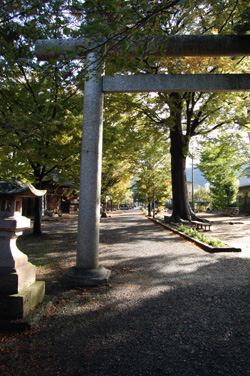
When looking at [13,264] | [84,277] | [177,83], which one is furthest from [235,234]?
[13,264]

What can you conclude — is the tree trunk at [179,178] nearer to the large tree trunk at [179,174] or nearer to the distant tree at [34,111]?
the large tree trunk at [179,174]

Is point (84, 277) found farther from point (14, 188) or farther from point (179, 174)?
point (179, 174)

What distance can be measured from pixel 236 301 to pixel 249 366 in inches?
71.1

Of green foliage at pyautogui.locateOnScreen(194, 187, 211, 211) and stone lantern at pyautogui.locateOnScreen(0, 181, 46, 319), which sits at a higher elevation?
green foliage at pyautogui.locateOnScreen(194, 187, 211, 211)

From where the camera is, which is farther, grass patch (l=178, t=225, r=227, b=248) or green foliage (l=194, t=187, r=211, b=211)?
green foliage (l=194, t=187, r=211, b=211)

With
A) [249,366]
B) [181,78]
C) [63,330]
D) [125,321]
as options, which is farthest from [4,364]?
[181,78]

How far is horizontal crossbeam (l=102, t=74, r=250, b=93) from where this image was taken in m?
5.37

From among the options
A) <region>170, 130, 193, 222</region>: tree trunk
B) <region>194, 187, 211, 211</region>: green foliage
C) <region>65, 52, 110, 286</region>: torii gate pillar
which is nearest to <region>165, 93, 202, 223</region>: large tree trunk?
<region>170, 130, 193, 222</region>: tree trunk

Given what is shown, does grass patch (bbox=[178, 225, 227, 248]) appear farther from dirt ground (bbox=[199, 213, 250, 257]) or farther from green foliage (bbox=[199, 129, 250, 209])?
green foliage (bbox=[199, 129, 250, 209])

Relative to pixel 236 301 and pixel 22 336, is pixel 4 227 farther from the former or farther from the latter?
pixel 236 301

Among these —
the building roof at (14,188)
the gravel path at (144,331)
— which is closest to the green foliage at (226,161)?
the gravel path at (144,331)

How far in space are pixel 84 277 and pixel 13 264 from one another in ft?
5.82

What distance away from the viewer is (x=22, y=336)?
10.3 ft

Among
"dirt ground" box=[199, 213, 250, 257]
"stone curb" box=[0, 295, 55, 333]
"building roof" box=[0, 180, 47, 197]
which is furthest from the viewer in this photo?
"dirt ground" box=[199, 213, 250, 257]
